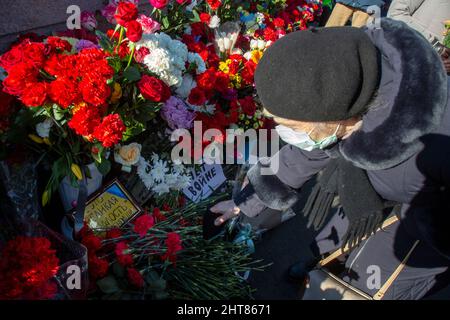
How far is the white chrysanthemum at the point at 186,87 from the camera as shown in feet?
6.47

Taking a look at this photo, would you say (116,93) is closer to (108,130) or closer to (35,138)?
(108,130)

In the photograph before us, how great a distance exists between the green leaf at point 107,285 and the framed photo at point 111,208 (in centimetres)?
49

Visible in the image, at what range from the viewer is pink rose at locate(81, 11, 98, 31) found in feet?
6.92

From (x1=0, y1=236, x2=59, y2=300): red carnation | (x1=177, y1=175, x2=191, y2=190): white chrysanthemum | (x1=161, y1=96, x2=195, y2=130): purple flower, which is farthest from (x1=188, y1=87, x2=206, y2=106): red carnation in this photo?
(x1=0, y1=236, x2=59, y2=300): red carnation

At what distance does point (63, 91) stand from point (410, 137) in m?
1.16

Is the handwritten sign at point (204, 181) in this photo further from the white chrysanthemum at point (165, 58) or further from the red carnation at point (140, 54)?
the red carnation at point (140, 54)

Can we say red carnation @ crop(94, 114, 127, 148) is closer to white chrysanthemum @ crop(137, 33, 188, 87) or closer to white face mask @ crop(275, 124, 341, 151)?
white chrysanthemum @ crop(137, 33, 188, 87)

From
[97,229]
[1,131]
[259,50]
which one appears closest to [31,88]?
[1,131]

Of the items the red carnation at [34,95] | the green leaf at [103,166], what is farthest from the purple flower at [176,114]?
the red carnation at [34,95]

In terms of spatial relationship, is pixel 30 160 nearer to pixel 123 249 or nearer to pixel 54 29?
pixel 123 249

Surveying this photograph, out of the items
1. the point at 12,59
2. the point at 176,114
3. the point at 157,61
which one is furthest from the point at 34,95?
the point at 176,114

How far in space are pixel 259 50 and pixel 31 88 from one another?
1756 millimetres

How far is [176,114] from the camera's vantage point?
1.85 meters

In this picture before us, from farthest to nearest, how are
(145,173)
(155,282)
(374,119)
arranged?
1. (145,173)
2. (155,282)
3. (374,119)
